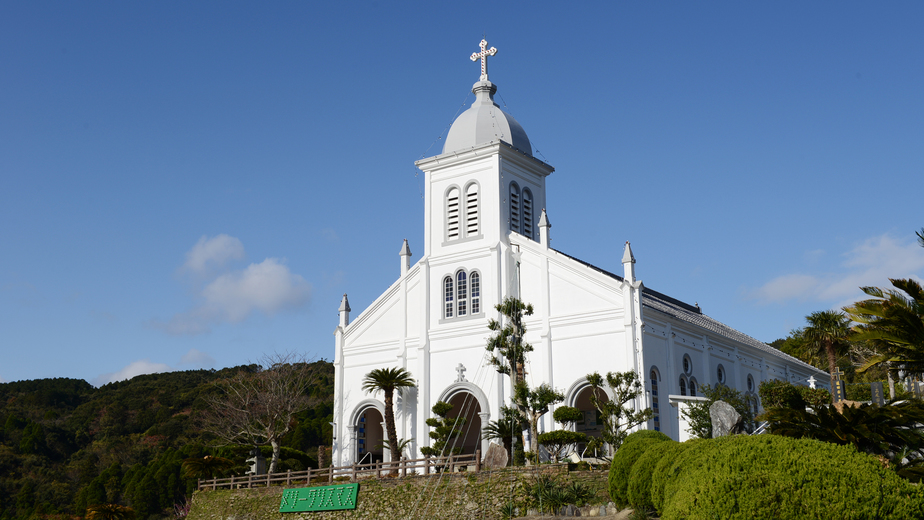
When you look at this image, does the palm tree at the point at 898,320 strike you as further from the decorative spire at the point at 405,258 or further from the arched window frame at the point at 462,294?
the decorative spire at the point at 405,258

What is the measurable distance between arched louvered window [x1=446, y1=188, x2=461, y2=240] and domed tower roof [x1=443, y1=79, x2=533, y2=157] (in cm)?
222

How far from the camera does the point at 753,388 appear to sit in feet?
155

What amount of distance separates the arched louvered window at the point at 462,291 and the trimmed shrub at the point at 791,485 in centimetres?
2488

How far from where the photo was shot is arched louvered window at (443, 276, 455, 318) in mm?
41562

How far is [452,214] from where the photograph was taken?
43031mm

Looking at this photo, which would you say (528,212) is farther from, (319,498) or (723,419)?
(723,419)

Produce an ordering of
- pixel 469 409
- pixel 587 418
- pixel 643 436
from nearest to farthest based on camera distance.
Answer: pixel 643 436 → pixel 587 418 → pixel 469 409

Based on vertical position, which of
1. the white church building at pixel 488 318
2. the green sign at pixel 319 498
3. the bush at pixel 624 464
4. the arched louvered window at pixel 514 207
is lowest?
the green sign at pixel 319 498

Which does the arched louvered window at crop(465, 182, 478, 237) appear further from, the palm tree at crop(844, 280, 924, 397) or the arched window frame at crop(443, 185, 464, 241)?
the palm tree at crop(844, 280, 924, 397)

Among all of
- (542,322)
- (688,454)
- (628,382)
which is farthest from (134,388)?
(688,454)

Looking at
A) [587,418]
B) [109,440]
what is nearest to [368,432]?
[587,418]

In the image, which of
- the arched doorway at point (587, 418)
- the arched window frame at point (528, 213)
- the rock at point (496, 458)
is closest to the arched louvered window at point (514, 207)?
→ the arched window frame at point (528, 213)

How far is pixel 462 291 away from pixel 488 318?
7.50 ft

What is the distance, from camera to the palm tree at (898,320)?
22016 mm
